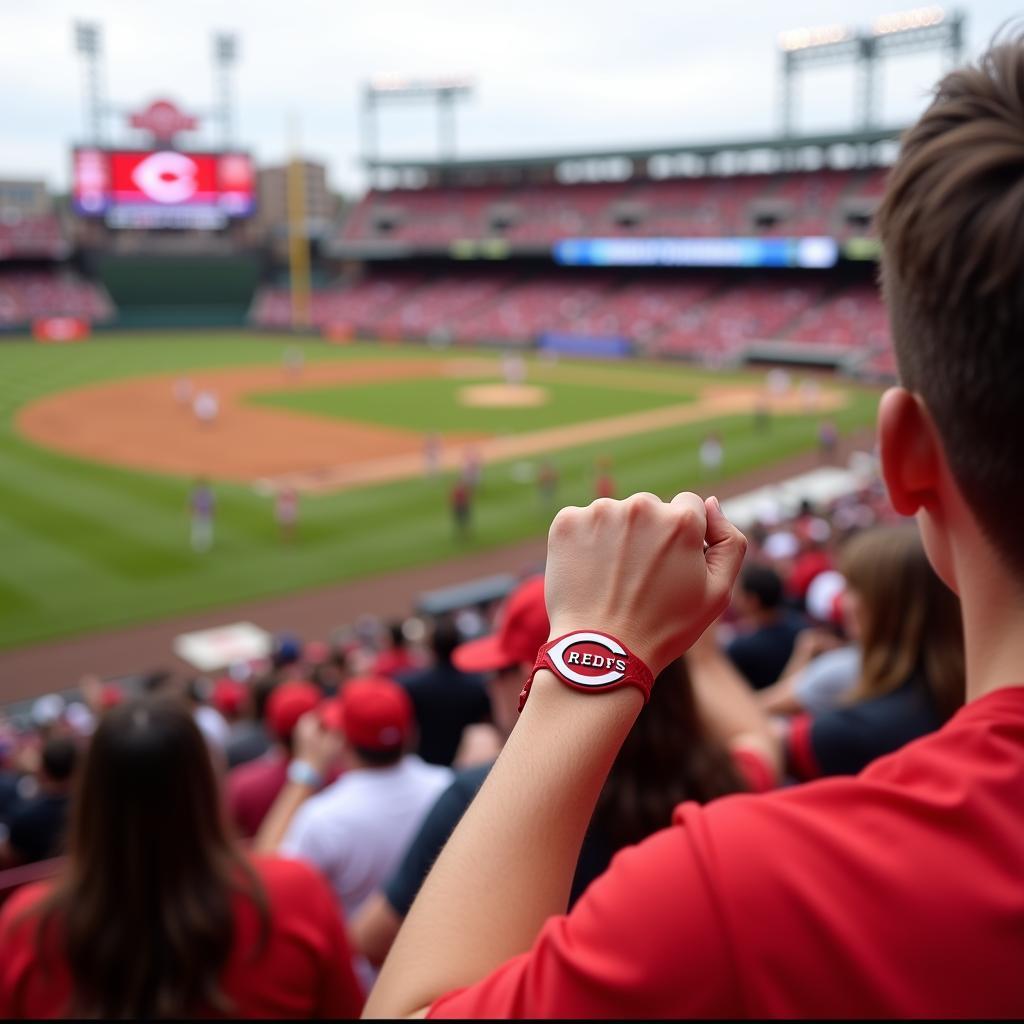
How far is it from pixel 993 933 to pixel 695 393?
38.6 meters

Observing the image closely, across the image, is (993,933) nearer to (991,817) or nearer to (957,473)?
(991,817)

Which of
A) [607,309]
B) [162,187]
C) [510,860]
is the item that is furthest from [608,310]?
[510,860]

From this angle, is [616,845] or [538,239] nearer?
[616,845]

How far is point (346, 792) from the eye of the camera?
4.41m

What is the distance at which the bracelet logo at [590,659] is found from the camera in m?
1.37

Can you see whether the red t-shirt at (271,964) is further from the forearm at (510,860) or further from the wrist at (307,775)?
the wrist at (307,775)

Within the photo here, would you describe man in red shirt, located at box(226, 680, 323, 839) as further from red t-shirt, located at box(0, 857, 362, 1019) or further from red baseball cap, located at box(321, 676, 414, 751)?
red t-shirt, located at box(0, 857, 362, 1019)

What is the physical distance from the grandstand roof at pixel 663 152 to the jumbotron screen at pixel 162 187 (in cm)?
1134

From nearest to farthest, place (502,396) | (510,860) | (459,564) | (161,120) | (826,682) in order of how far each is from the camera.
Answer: (510,860) < (826,682) < (459,564) < (502,396) < (161,120)

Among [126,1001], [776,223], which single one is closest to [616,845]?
[126,1001]

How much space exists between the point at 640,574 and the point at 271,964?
1866 mm

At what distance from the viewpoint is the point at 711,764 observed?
278 centimetres

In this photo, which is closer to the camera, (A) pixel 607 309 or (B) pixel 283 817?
(B) pixel 283 817

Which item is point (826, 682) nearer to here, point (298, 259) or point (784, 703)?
point (784, 703)
